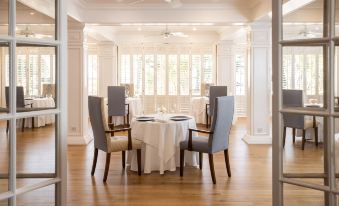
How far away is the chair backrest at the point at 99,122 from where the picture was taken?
197 inches

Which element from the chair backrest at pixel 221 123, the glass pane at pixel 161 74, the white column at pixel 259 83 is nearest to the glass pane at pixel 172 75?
the glass pane at pixel 161 74

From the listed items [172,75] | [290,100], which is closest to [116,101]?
[172,75]

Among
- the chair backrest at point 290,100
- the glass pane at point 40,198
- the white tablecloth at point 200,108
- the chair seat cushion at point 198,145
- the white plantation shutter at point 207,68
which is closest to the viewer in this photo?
the chair backrest at point 290,100

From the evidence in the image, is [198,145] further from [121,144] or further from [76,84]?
[76,84]

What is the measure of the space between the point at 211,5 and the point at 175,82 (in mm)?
5615

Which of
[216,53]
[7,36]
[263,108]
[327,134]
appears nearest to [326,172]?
[327,134]

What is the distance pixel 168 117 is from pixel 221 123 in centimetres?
113

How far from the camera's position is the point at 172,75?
13336 mm

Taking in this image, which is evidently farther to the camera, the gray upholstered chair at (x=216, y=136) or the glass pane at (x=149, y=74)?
the glass pane at (x=149, y=74)

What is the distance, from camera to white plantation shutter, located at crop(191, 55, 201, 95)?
524 inches

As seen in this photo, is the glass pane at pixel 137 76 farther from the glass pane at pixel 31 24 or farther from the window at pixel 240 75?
the glass pane at pixel 31 24

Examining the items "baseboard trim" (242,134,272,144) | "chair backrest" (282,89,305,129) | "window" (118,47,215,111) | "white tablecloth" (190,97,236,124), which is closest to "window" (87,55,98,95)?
"window" (118,47,215,111)

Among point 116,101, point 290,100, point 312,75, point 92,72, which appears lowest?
point 116,101

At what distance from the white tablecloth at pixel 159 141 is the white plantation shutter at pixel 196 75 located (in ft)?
25.5
